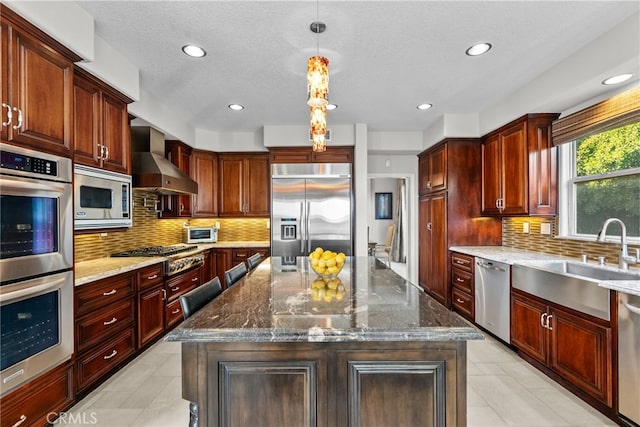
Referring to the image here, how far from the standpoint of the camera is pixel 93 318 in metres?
2.25

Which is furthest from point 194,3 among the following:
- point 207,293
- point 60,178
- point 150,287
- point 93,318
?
point 150,287

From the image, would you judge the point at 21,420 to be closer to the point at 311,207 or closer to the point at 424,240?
the point at 311,207

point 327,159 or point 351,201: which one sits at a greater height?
point 327,159

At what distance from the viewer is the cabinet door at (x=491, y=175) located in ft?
12.2

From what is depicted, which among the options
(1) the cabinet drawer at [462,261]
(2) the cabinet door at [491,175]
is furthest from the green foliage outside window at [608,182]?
(1) the cabinet drawer at [462,261]

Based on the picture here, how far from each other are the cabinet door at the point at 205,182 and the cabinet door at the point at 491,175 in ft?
12.4

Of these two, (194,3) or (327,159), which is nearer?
(194,3)

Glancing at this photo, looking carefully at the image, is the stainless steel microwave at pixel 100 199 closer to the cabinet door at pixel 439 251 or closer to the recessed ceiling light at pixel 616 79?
the cabinet door at pixel 439 251

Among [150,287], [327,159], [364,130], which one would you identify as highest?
[364,130]

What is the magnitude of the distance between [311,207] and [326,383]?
3.51 metres

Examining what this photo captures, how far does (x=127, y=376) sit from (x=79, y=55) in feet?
7.74

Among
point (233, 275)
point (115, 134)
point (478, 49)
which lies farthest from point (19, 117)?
point (478, 49)

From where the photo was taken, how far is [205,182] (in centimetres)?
480

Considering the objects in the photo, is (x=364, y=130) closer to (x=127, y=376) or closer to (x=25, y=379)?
(x=127, y=376)
